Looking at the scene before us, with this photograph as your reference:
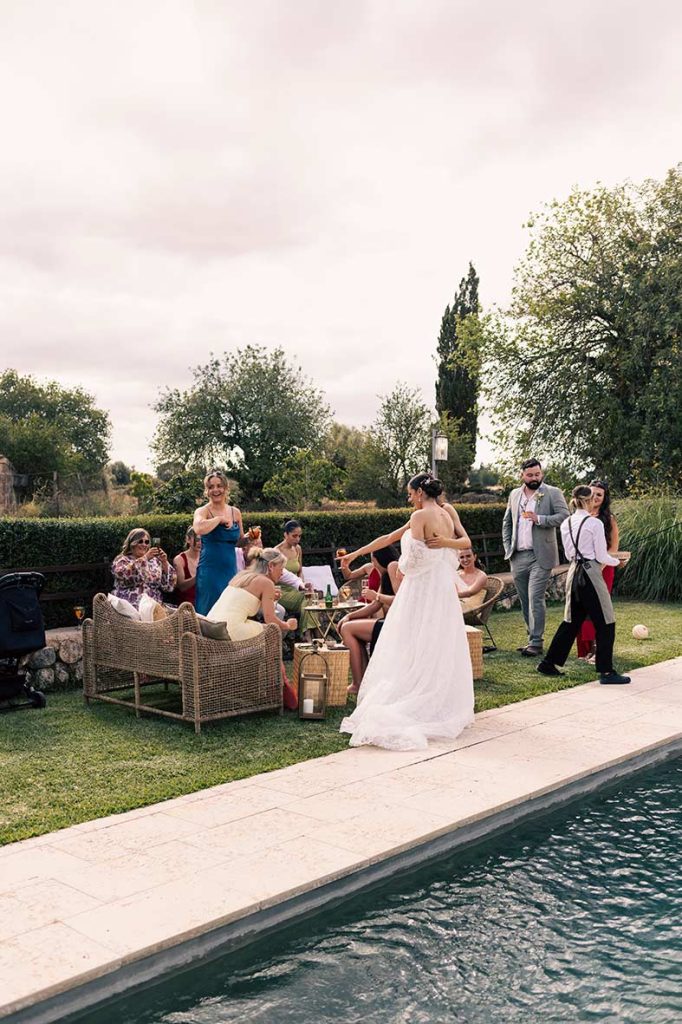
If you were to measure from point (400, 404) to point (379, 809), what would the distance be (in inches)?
1175

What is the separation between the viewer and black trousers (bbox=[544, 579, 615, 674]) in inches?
302

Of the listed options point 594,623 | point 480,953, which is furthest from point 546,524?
point 480,953

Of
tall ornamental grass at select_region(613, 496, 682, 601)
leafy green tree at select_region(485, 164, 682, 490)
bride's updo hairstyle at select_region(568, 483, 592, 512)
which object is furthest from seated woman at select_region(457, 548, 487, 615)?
leafy green tree at select_region(485, 164, 682, 490)

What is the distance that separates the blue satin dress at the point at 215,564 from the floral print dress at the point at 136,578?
40 cm

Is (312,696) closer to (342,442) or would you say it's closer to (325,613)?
(325,613)

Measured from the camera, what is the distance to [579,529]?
25.5ft

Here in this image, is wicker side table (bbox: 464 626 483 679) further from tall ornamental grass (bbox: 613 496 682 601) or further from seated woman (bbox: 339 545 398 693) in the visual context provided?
tall ornamental grass (bbox: 613 496 682 601)

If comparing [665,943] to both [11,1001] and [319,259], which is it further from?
[319,259]

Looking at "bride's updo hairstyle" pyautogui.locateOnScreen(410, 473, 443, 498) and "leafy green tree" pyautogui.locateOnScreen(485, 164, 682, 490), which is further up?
"leafy green tree" pyautogui.locateOnScreen(485, 164, 682, 490)

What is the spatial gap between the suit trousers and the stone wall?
4291 mm

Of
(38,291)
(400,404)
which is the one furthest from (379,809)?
(400,404)

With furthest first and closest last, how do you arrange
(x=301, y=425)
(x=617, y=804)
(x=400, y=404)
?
1. (x=301, y=425)
2. (x=400, y=404)
3. (x=617, y=804)

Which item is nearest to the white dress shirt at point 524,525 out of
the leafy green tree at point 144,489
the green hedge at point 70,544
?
the green hedge at point 70,544

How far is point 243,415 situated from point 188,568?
117ft
